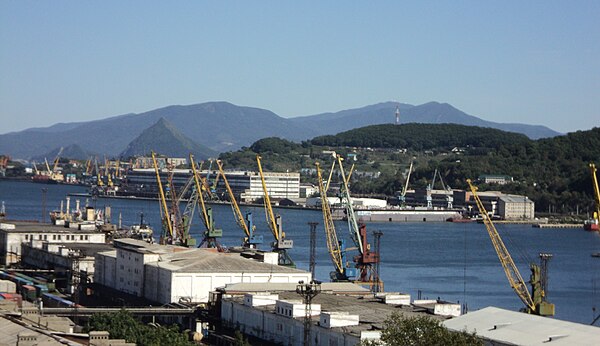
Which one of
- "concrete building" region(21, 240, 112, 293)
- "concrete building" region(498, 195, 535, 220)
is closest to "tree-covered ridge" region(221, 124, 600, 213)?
"concrete building" region(498, 195, 535, 220)

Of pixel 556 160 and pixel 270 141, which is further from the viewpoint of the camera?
pixel 270 141

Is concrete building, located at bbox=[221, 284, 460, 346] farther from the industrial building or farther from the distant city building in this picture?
the distant city building

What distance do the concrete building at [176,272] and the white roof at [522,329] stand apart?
7.85m

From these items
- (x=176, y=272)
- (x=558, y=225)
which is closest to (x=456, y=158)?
(x=558, y=225)

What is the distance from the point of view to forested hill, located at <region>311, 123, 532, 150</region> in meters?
133

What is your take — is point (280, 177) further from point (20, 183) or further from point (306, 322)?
Result: point (306, 322)

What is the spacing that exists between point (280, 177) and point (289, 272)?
75.5 metres

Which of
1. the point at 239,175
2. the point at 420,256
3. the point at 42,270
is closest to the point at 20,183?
the point at 239,175

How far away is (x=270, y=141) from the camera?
134 m

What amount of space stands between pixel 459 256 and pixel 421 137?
291 ft

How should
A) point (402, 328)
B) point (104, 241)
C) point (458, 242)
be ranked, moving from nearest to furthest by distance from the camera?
point (402, 328) → point (104, 241) → point (458, 242)

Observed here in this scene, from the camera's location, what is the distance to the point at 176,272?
2603 cm

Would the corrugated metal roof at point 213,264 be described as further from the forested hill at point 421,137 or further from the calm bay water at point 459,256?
the forested hill at point 421,137

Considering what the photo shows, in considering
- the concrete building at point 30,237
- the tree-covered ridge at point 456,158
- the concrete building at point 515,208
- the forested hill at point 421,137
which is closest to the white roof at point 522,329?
the concrete building at point 30,237
